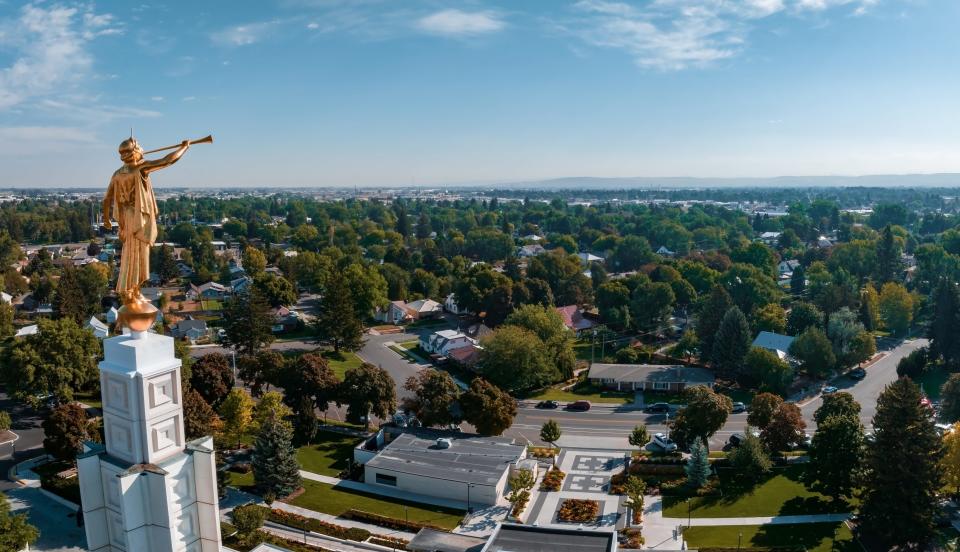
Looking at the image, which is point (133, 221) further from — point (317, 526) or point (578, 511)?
point (578, 511)

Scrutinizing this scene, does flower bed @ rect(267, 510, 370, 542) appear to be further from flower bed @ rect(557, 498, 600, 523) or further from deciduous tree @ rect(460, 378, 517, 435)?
deciduous tree @ rect(460, 378, 517, 435)

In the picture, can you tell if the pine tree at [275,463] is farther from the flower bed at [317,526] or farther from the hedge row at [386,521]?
the hedge row at [386,521]

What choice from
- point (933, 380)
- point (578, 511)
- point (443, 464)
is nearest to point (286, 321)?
point (443, 464)

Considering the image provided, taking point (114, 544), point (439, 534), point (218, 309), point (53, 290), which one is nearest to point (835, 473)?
point (439, 534)

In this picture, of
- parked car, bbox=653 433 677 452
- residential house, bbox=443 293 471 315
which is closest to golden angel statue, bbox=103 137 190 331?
parked car, bbox=653 433 677 452

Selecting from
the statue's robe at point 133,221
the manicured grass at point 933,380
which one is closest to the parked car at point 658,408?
the manicured grass at point 933,380

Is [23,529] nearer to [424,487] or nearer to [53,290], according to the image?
[424,487]

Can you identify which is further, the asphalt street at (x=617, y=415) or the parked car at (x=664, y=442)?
the asphalt street at (x=617, y=415)
